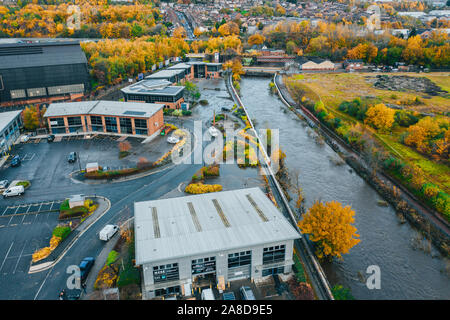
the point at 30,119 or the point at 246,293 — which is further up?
the point at 30,119

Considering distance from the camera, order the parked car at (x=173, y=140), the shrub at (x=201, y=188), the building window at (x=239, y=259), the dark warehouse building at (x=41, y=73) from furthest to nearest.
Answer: the dark warehouse building at (x=41, y=73) < the parked car at (x=173, y=140) < the shrub at (x=201, y=188) < the building window at (x=239, y=259)

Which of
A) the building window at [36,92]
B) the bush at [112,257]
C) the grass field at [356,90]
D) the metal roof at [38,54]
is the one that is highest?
the metal roof at [38,54]

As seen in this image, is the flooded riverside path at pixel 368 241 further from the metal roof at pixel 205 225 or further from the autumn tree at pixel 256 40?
the autumn tree at pixel 256 40

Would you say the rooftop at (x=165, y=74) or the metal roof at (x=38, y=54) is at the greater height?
the metal roof at (x=38, y=54)

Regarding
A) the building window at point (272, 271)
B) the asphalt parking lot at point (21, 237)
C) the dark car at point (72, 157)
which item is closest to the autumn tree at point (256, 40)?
the dark car at point (72, 157)

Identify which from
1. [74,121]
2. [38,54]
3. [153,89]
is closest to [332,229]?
[74,121]

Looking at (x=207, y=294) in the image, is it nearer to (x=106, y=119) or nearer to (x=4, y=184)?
(x=4, y=184)

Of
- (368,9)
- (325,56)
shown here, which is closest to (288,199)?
(325,56)

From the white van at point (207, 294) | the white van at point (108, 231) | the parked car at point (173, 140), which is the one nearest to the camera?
the white van at point (207, 294)
